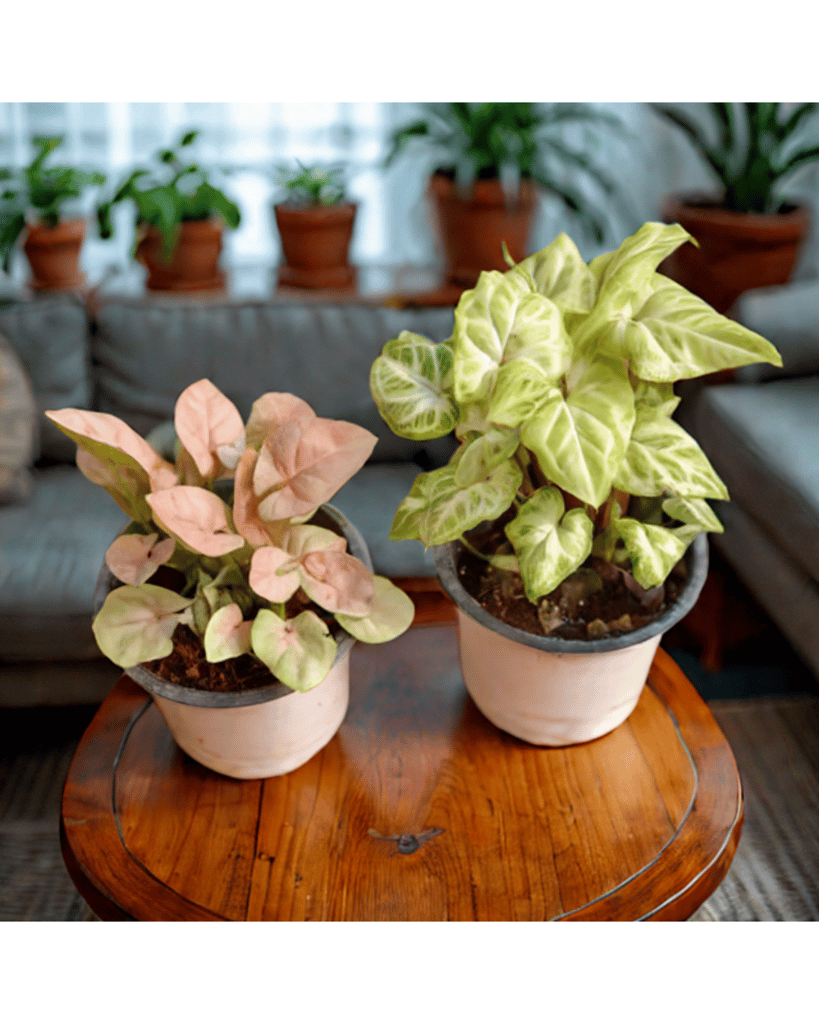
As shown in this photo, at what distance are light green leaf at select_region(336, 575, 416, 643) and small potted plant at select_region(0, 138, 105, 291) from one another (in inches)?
61.5

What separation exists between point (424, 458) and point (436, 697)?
85 cm

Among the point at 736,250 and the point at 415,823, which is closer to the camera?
the point at 415,823

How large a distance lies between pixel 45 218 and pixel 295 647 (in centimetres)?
170

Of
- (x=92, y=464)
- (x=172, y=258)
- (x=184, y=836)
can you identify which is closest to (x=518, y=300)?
(x=92, y=464)

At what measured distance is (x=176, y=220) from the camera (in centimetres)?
184

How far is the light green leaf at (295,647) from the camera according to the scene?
681 mm

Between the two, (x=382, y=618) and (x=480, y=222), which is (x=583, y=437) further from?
(x=480, y=222)

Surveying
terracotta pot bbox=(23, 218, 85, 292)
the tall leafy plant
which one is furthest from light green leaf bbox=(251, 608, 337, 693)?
the tall leafy plant

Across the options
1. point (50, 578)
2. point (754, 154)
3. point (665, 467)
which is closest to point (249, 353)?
point (50, 578)

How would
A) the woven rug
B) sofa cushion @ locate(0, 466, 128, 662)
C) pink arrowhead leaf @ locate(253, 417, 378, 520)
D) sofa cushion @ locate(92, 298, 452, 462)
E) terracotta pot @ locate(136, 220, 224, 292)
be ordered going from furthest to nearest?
terracotta pot @ locate(136, 220, 224, 292), sofa cushion @ locate(92, 298, 452, 462), sofa cushion @ locate(0, 466, 128, 662), the woven rug, pink arrowhead leaf @ locate(253, 417, 378, 520)

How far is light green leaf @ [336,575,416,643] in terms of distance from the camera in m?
0.74

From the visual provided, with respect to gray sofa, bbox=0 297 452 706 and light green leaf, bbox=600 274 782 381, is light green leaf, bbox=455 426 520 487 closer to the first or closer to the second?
light green leaf, bbox=600 274 782 381

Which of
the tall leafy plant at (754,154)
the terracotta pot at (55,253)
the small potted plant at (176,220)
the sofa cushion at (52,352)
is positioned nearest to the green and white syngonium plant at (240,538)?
the sofa cushion at (52,352)

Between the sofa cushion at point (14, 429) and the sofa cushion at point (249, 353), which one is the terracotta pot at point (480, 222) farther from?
the sofa cushion at point (14, 429)
